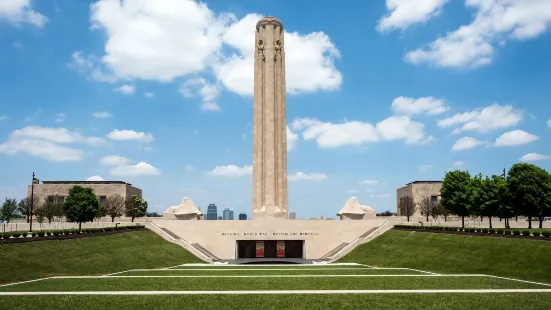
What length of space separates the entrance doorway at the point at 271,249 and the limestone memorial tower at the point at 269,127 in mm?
5868

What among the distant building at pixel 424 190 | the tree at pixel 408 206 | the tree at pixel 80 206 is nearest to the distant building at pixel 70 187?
the tree at pixel 80 206

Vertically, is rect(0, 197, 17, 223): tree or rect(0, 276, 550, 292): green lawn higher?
rect(0, 197, 17, 223): tree

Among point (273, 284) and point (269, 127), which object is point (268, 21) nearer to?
point (269, 127)

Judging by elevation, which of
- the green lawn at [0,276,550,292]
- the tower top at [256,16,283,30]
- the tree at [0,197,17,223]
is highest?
the tower top at [256,16,283,30]

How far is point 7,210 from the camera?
89.1m

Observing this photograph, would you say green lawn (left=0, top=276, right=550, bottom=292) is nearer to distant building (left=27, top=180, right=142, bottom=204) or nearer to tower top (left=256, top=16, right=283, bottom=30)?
tower top (left=256, top=16, right=283, bottom=30)

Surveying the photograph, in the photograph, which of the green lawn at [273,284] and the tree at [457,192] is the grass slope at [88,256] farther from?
the tree at [457,192]

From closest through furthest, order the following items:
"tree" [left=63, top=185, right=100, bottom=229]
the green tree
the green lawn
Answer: the green lawn → the green tree → "tree" [left=63, top=185, right=100, bottom=229]

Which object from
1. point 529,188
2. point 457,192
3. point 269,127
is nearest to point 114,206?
point 269,127

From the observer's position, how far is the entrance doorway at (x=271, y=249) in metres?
66.0

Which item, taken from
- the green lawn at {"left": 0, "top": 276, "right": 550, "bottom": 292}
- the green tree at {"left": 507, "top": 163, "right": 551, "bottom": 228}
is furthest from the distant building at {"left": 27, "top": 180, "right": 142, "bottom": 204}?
the green tree at {"left": 507, "top": 163, "right": 551, "bottom": 228}

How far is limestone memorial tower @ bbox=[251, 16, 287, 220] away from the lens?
72.3 metres

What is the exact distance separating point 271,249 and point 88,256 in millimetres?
28389

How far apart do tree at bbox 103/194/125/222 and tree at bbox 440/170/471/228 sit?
60.3 metres
